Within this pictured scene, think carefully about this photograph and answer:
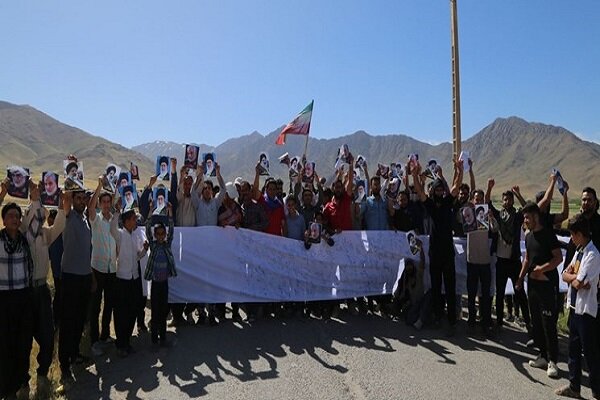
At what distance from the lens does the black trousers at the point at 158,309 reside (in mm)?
6930

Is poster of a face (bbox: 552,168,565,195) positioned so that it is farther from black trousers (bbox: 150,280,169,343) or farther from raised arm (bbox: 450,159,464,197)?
black trousers (bbox: 150,280,169,343)

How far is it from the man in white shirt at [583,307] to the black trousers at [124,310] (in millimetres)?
5470

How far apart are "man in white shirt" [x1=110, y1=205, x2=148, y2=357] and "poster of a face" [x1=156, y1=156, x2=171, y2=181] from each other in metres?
1.60

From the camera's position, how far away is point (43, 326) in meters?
5.61

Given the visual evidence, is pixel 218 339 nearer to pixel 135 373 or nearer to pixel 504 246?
pixel 135 373

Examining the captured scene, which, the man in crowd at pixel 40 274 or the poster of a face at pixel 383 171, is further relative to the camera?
the poster of a face at pixel 383 171

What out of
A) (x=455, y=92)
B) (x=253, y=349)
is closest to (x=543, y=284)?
(x=253, y=349)

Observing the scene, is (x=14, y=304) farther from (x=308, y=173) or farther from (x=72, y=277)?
(x=308, y=173)

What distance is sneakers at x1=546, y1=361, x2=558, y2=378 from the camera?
5891mm

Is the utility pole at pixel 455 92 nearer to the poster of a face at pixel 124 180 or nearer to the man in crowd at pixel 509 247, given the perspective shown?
the man in crowd at pixel 509 247

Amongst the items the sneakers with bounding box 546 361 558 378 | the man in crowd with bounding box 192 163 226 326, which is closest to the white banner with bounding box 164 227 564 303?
the man in crowd with bounding box 192 163 226 326

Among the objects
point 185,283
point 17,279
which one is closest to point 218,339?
point 185,283

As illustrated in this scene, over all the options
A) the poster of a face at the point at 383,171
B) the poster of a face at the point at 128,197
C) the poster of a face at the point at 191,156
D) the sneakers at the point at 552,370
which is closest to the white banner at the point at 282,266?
the poster of a face at the point at 128,197

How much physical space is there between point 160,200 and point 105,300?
1702 mm
